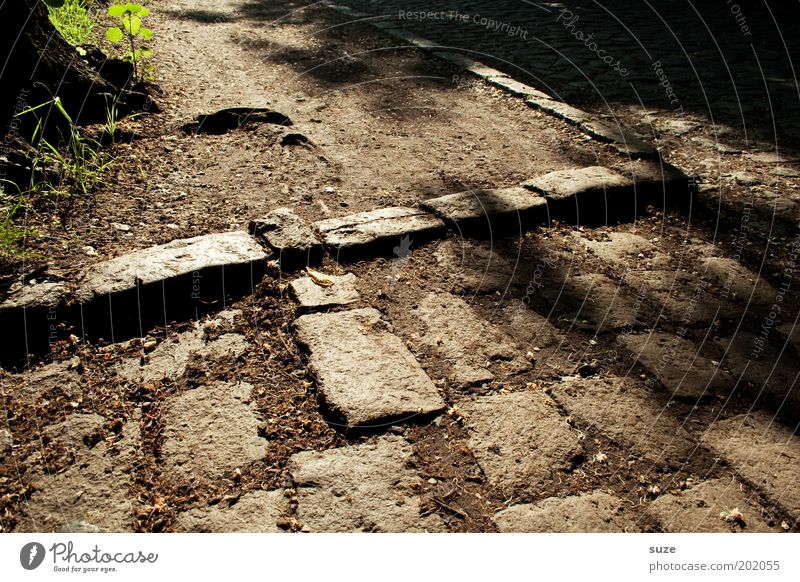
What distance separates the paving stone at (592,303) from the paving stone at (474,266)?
0.17 meters

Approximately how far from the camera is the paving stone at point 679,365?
1.93 m

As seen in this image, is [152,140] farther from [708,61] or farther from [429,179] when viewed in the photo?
[708,61]

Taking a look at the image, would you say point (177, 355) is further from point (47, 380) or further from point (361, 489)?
point (361, 489)

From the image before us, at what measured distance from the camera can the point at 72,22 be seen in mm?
4344

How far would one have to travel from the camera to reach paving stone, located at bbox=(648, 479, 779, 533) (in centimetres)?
152

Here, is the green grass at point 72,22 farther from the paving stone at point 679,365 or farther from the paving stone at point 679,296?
the paving stone at point 679,365

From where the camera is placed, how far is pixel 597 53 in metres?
5.02

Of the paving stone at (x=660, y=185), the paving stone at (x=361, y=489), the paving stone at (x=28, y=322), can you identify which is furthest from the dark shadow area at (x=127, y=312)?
the paving stone at (x=660, y=185)

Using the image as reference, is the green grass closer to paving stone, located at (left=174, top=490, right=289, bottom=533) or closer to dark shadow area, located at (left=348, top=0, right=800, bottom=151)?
dark shadow area, located at (left=348, top=0, right=800, bottom=151)

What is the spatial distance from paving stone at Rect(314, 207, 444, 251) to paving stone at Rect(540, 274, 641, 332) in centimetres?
56

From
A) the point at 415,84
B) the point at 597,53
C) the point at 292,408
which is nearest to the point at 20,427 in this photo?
the point at 292,408

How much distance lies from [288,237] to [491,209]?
87 centimetres

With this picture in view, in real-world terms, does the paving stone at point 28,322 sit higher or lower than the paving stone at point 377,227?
lower

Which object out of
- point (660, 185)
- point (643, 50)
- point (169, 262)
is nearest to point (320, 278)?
point (169, 262)
